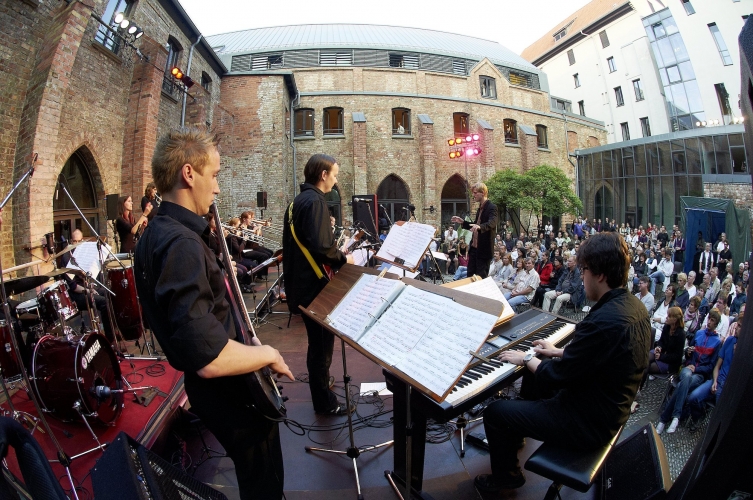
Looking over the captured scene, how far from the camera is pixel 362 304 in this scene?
7.20 feet

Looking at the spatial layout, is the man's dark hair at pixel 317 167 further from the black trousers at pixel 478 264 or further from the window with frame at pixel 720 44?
the window with frame at pixel 720 44

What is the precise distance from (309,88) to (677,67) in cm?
2475

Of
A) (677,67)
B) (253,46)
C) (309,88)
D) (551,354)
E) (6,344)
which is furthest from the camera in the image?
(677,67)

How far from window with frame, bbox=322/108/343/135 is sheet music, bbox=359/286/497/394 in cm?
2192

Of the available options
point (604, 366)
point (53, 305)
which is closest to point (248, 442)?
point (604, 366)

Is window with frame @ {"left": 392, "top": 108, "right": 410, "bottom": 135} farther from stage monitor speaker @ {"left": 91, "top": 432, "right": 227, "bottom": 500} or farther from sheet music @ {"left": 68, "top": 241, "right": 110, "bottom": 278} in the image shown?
stage monitor speaker @ {"left": 91, "top": 432, "right": 227, "bottom": 500}

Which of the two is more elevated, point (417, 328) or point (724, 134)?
point (724, 134)

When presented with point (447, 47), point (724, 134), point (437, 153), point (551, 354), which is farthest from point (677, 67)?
point (551, 354)

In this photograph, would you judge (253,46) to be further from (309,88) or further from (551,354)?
(551,354)

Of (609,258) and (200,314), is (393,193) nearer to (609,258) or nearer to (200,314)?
(609,258)

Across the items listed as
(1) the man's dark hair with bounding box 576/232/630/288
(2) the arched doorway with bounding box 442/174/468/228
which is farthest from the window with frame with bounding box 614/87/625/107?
(1) the man's dark hair with bounding box 576/232/630/288

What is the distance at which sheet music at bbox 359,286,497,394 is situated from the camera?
1.57 m

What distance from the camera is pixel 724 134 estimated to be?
62.1 ft

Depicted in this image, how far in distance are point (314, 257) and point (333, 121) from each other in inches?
828
